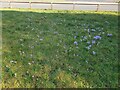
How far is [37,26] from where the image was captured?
9039 millimetres

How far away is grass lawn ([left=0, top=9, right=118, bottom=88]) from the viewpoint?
5258mm

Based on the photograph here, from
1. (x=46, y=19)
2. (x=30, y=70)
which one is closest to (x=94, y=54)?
(x=30, y=70)

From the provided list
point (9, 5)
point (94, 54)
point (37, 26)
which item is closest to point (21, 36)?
point (37, 26)

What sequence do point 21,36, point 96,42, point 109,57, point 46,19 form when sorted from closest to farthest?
point 109,57, point 96,42, point 21,36, point 46,19

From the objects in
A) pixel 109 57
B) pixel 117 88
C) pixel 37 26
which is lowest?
→ pixel 117 88

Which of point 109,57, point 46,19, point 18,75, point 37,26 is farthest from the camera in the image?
point 46,19

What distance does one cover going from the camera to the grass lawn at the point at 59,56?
5258mm

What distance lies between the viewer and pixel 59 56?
6.25m

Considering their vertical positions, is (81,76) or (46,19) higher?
(46,19)

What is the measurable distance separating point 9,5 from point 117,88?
1285 cm

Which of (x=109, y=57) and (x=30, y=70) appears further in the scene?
(x=109, y=57)

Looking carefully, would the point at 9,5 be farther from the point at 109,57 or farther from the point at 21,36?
the point at 109,57

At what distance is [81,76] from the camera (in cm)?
539

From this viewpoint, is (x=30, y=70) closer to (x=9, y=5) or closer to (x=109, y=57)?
(x=109, y=57)
